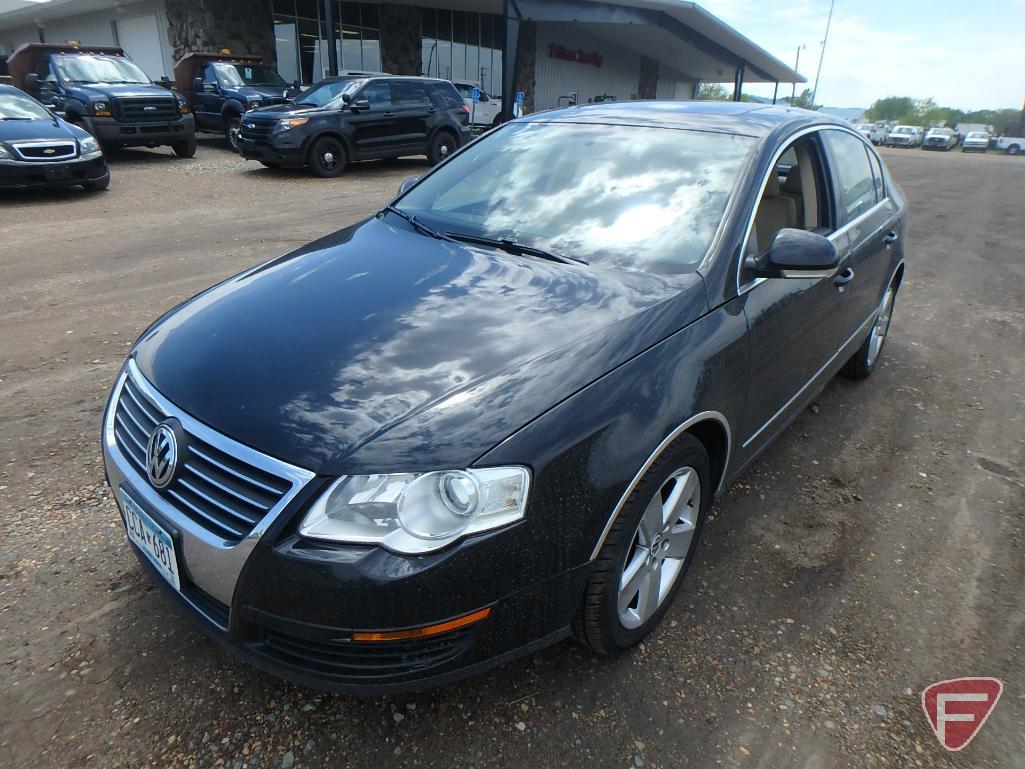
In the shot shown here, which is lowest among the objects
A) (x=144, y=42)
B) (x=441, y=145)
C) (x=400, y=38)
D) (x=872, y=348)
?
(x=872, y=348)

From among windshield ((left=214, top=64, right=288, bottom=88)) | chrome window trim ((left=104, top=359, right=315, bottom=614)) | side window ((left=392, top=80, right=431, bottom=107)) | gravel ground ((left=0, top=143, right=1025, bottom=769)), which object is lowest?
gravel ground ((left=0, top=143, right=1025, bottom=769))

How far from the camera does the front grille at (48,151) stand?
8852 millimetres

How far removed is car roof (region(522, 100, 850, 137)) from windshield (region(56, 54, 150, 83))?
13.0m

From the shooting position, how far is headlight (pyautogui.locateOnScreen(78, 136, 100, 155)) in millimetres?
9367

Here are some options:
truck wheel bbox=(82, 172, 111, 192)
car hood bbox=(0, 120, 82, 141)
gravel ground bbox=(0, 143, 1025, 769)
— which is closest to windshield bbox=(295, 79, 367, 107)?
truck wheel bbox=(82, 172, 111, 192)

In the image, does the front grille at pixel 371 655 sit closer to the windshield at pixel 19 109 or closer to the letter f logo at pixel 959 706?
the letter f logo at pixel 959 706

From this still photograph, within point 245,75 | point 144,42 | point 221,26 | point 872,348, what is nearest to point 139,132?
point 245,75

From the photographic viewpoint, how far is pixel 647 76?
39.0m

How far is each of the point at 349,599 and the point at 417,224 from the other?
1.87 meters

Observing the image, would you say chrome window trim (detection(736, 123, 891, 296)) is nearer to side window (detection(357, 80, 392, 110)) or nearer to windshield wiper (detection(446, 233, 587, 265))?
windshield wiper (detection(446, 233, 587, 265))

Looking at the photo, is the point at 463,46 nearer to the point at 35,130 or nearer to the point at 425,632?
the point at 35,130

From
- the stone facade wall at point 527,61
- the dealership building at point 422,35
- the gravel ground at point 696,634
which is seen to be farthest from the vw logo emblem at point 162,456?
the stone facade wall at point 527,61

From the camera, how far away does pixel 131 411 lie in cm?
215

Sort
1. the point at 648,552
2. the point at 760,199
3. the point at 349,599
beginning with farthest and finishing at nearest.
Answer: the point at 760,199
the point at 648,552
the point at 349,599
